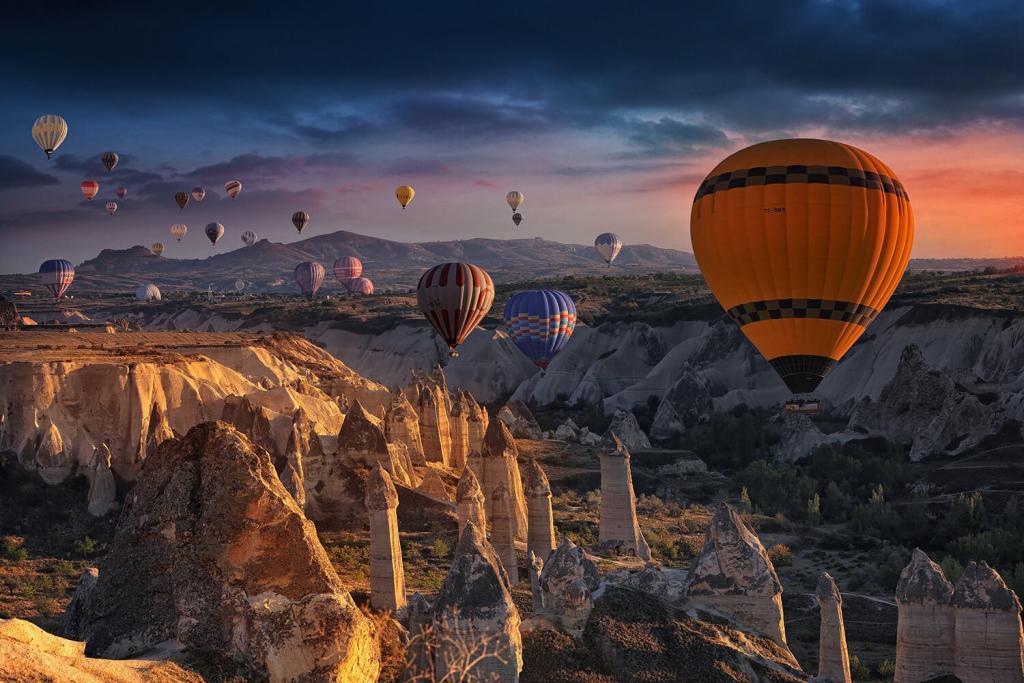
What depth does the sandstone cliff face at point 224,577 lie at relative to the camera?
9.82 meters

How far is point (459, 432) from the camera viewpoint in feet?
A: 132

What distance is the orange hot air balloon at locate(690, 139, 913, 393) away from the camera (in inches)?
1206

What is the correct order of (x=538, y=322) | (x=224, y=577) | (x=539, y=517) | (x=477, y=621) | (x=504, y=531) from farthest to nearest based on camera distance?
1. (x=538, y=322)
2. (x=539, y=517)
3. (x=504, y=531)
4. (x=477, y=621)
5. (x=224, y=577)

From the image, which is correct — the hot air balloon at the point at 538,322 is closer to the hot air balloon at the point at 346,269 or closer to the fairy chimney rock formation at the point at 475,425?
the fairy chimney rock formation at the point at 475,425

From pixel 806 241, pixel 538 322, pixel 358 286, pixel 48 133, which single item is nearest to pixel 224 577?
pixel 806 241

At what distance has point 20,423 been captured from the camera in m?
36.4

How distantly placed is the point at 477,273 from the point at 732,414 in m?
21.0

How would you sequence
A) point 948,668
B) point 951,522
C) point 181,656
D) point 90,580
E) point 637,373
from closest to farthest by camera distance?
point 181,656 → point 90,580 → point 948,668 → point 951,522 → point 637,373

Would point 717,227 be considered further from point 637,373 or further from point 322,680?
point 637,373

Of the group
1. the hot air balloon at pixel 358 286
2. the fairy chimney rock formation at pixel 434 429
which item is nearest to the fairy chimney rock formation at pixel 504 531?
the fairy chimney rock formation at pixel 434 429

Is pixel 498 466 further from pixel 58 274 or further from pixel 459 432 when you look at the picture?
pixel 58 274

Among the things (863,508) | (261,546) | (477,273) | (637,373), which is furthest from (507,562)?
(637,373)

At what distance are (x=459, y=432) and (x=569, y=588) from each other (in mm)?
23892

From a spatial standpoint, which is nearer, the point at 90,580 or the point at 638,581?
the point at 90,580
